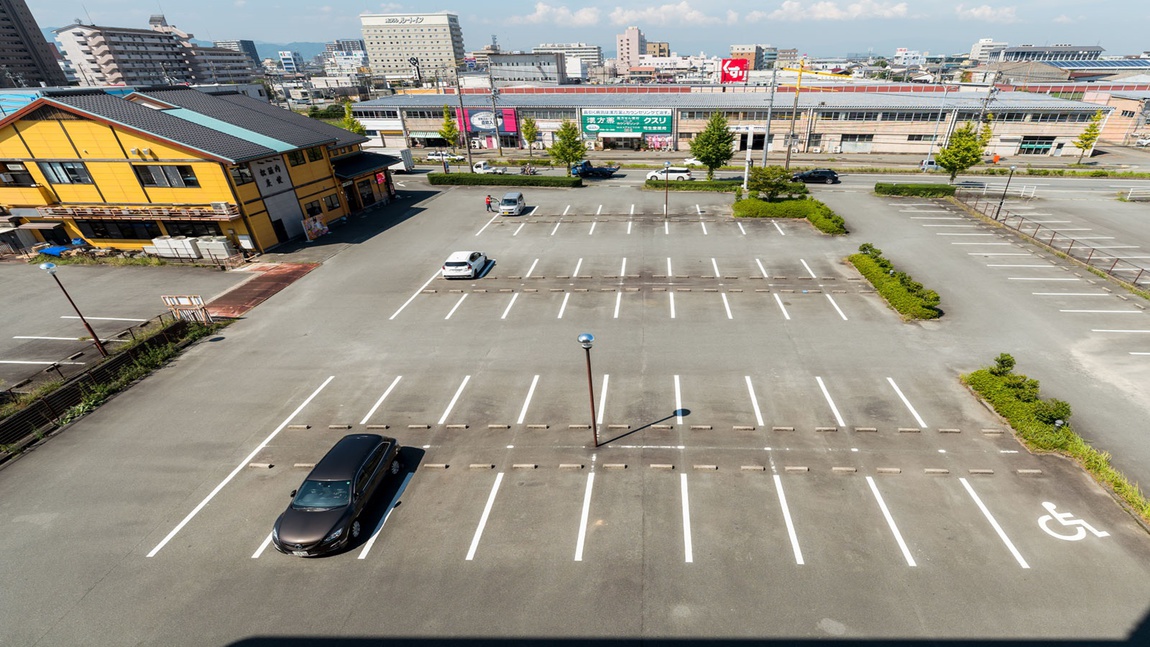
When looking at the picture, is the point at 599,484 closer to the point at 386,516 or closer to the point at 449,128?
the point at 386,516

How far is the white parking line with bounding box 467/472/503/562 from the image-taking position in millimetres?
12328

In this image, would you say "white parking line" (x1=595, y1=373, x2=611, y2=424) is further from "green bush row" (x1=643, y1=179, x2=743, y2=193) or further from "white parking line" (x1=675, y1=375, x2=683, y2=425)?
"green bush row" (x1=643, y1=179, x2=743, y2=193)

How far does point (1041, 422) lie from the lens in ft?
50.2

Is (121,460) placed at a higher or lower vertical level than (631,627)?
higher

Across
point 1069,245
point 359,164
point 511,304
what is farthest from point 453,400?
point 1069,245

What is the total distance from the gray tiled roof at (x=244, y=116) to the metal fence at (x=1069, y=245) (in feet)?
184

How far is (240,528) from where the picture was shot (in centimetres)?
1324

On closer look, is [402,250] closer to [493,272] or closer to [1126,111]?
[493,272]

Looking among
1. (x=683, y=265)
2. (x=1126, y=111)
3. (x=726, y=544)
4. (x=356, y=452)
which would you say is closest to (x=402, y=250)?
(x=683, y=265)

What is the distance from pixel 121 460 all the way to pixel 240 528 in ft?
22.5

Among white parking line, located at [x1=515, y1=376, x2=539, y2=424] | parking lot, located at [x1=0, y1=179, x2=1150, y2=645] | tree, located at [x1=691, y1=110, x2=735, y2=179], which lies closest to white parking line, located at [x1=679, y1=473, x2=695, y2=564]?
parking lot, located at [x1=0, y1=179, x2=1150, y2=645]

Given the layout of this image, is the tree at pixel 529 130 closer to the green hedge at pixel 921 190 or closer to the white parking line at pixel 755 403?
the green hedge at pixel 921 190

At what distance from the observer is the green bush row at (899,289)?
2259 cm

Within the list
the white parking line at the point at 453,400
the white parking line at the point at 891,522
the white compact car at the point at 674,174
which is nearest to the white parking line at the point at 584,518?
the white parking line at the point at 453,400
